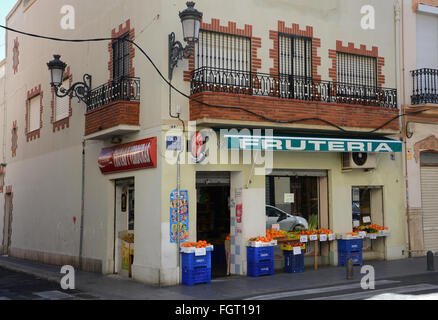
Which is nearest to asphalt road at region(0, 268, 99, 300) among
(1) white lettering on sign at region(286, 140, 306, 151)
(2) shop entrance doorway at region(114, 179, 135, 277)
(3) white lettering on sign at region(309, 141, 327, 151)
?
(2) shop entrance doorway at region(114, 179, 135, 277)

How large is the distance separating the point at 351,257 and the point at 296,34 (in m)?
6.57

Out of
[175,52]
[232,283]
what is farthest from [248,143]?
[232,283]

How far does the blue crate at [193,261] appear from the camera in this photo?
12273 mm

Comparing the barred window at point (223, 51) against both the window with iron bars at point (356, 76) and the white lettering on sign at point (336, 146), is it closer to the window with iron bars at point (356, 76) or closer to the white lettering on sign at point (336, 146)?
the white lettering on sign at point (336, 146)

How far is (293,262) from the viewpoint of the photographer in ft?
45.6

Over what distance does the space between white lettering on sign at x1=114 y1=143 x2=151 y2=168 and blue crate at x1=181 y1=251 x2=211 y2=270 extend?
253 cm

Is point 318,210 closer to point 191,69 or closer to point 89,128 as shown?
point 191,69

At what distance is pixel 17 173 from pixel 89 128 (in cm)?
872

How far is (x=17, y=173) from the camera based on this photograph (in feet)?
72.8

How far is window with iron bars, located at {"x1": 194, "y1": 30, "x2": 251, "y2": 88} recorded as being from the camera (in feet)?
44.0

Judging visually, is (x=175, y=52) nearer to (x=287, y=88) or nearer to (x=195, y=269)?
(x=287, y=88)

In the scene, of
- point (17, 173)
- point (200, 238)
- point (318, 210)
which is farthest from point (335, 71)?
point (17, 173)

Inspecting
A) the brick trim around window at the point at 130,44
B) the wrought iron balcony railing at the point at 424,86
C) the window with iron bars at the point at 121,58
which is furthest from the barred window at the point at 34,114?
the wrought iron balcony railing at the point at 424,86

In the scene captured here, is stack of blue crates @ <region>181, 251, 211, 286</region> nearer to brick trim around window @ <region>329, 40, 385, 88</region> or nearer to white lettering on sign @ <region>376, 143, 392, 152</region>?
white lettering on sign @ <region>376, 143, 392, 152</region>
